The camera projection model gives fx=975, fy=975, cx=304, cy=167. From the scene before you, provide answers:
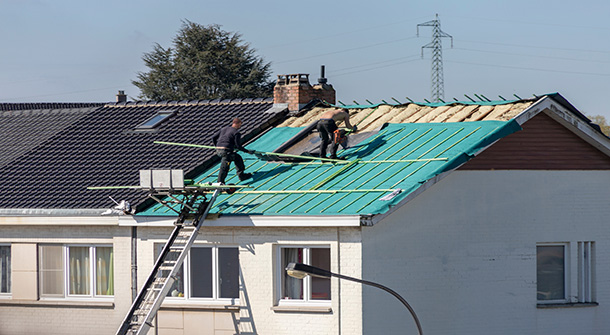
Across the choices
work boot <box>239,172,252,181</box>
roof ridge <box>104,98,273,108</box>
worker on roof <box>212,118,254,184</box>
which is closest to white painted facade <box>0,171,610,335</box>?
worker on roof <box>212,118,254,184</box>

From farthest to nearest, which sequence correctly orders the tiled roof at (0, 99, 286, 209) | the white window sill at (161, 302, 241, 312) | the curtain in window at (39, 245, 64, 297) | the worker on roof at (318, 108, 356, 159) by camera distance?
the tiled roof at (0, 99, 286, 209)
the curtain in window at (39, 245, 64, 297)
the worker on roof at (318, 108, 356, 159)
the white window sill at (161, 302, 241, 312)

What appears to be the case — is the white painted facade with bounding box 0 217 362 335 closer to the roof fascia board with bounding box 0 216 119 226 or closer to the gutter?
the roof fascia board with bounding box 0 216 119 226

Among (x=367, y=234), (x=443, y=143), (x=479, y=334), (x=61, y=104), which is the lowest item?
(x=479, y=334)

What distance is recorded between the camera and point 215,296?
22.2 m

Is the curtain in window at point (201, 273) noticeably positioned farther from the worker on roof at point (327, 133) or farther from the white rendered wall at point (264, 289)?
the worker on roof at point (327, 133)

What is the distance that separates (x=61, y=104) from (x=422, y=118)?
3522 cm

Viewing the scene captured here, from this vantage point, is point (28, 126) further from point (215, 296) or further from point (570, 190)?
point (570, 190)

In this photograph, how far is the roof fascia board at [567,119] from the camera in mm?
22078

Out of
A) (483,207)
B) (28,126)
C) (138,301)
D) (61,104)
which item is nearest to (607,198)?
(483,207)

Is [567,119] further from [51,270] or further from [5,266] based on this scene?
[5,266]

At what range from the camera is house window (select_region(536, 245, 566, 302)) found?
74.1 ft

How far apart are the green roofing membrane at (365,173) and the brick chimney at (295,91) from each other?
3394mm

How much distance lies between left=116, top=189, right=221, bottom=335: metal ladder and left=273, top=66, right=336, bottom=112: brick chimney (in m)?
5.91

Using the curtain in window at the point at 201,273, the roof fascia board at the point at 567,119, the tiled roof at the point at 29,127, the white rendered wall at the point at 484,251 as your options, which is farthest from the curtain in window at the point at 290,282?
the tiled roof at the point at 29,127
